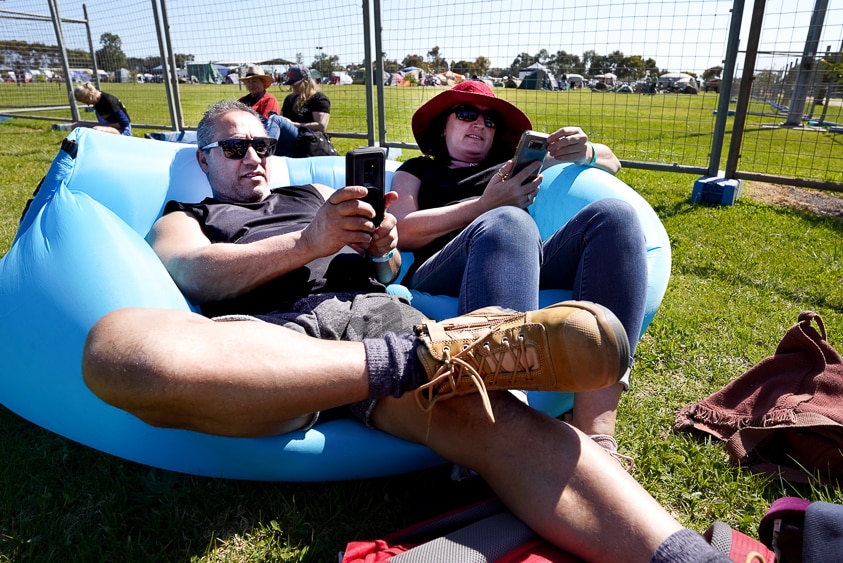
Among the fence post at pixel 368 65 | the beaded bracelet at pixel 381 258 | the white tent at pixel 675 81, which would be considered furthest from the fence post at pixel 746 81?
the beaded bracelet at pixel 381 258

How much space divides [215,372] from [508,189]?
1.50 meters

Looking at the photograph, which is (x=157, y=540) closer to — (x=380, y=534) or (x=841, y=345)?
(x=380, y=534)

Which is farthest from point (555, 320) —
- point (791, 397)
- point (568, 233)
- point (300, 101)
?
point (300, 101)

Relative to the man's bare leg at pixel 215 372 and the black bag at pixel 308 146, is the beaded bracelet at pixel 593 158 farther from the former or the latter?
the black bag at pixel 308 146

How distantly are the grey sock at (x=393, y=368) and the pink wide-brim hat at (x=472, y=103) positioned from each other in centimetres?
167

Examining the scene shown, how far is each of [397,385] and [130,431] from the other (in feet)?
2.81

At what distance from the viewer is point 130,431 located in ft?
5.46

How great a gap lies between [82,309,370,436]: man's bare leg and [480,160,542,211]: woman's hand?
47.3 inches

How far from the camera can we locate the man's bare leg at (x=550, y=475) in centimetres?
121

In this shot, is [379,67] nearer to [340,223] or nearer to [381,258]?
[381,258]

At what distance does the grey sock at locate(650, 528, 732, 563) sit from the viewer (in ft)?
3.62

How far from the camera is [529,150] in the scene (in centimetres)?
236

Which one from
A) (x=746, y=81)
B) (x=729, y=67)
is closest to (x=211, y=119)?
(x=729, y=67)

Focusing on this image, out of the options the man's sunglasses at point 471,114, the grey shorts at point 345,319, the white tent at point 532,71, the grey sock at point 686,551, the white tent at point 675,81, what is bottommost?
the grey sock at point 686,551
